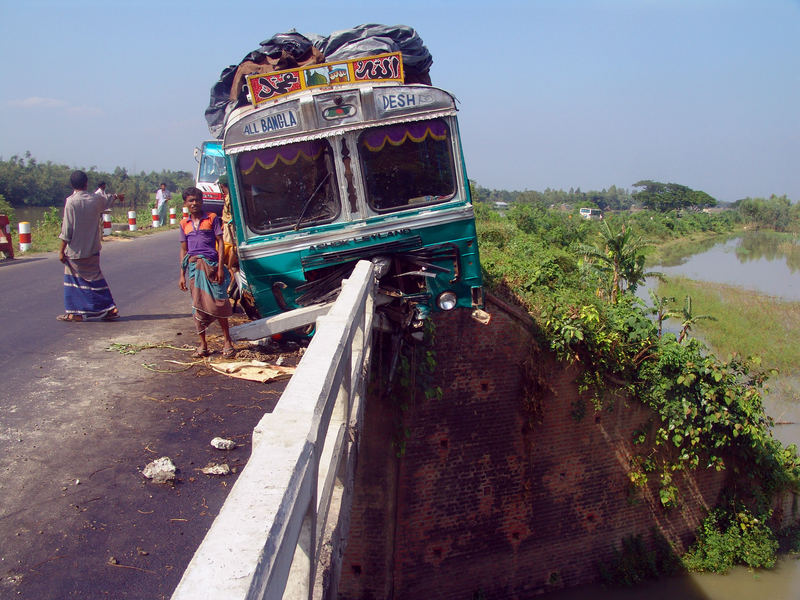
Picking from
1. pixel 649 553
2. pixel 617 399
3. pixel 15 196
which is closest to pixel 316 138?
pixel 617 399

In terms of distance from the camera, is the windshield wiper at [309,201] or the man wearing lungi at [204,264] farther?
the man wearing lungi at [204,264]

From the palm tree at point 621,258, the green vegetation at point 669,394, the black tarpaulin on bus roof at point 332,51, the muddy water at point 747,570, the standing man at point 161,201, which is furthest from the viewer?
the standing man at point 161,201

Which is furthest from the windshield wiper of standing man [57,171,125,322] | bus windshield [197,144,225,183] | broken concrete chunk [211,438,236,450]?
bus windshield [197,144,225,183]

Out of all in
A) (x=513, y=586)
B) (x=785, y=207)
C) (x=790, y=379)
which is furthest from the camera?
(x=785, y=207)

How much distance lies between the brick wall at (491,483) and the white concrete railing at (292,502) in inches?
212

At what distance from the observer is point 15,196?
133 feet

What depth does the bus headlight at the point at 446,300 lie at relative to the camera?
6.55 metres

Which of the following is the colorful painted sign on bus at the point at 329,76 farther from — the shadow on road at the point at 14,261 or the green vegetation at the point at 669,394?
the shadow on road at the point at 14,261

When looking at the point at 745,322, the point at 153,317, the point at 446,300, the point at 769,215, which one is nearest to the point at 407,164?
the point at 446,300

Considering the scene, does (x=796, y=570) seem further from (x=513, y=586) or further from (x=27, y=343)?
(x=27, y=343)

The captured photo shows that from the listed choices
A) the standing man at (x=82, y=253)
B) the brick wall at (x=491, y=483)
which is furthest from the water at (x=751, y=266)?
the standing man at (x=82, y=253)

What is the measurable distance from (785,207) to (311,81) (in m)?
78.3

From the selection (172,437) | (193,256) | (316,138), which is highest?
(316,138)

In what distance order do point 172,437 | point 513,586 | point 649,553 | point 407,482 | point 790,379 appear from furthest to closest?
point 790,379 < point 649,553 < point 513,586 < point 407,482 < point 172,437
